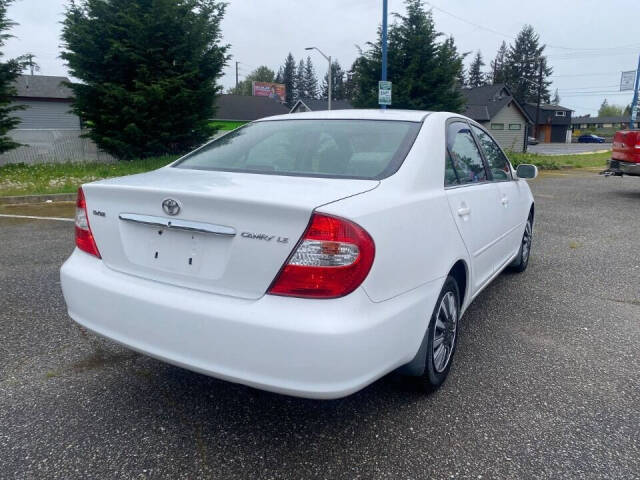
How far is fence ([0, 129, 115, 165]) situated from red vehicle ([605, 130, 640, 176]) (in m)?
14.5

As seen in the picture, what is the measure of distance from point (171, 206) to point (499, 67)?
101m

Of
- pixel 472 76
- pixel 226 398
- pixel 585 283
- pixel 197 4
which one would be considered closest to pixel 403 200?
pixel 226 398

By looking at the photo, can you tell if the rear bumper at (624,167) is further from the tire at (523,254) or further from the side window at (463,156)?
the side window at (463,156)

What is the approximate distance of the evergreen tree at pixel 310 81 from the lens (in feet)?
385

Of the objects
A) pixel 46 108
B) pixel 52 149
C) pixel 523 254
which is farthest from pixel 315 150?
pixel 46 108

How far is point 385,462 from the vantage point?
85.7 inches

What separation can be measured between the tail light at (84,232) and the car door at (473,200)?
6.06 feet

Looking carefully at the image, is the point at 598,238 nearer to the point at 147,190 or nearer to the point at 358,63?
the point at 147,190

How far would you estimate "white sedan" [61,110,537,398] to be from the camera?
193cm

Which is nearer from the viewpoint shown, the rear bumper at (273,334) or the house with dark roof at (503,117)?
the rear bumper at (273,334)

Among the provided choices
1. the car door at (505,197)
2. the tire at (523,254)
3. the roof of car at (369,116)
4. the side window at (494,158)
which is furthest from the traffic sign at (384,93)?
the roof of car at (369,116)

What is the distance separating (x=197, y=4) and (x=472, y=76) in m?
93.6

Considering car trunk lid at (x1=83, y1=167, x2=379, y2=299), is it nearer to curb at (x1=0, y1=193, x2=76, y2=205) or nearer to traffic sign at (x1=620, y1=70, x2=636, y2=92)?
curb at (x1=0, y1=193, x2=76, y2=205)

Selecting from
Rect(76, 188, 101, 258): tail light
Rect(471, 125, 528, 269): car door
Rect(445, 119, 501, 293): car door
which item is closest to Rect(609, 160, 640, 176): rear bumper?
Rect(471, 125, 528, 269): car door
